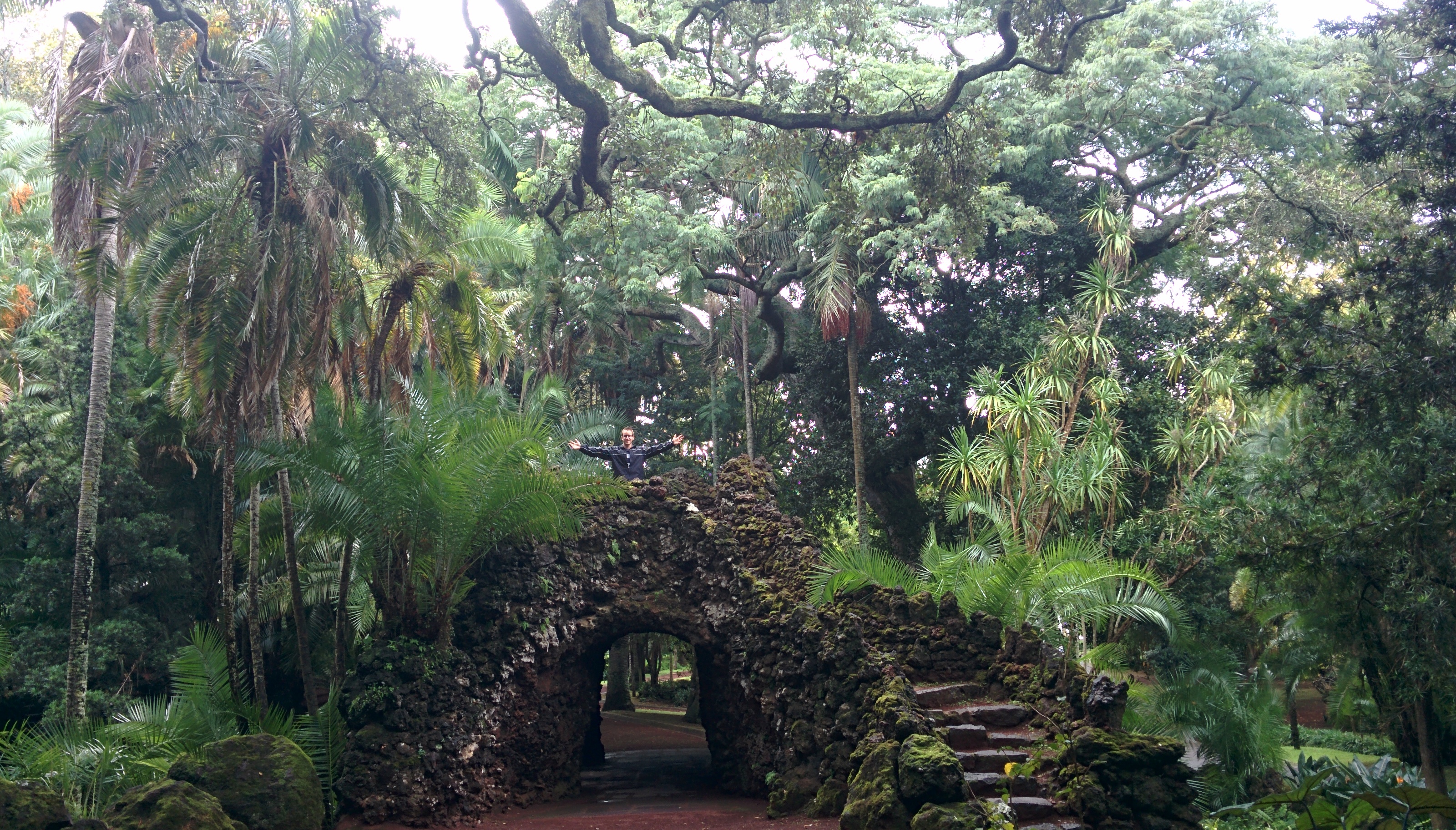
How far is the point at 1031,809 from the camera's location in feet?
30.0

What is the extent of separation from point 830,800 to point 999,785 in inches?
83.5

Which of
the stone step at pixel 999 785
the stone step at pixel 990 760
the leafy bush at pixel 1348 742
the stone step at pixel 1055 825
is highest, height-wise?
the stone step at pixel 990 760

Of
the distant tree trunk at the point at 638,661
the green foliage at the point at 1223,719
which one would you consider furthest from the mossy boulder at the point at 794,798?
the distant tree trunk at the point at 638,661

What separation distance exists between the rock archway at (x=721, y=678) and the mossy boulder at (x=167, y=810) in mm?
3885

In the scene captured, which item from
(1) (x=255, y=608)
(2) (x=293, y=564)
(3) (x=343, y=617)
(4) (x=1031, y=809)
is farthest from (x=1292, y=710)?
(1) (x=255, y=608)

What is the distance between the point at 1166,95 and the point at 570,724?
14842 mm

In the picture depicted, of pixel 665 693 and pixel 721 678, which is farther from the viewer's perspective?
pixel 665 693

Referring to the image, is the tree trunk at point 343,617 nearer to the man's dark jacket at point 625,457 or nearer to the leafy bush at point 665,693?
the man's dark jacket at point 625,457

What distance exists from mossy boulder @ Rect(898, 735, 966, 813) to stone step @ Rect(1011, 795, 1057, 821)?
1.50 ft

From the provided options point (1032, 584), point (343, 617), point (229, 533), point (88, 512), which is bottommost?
point (343, 617)

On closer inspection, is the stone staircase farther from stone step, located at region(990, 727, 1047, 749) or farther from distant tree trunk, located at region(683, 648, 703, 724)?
distant tree trunk, located at region(683, 648, 703, 724)

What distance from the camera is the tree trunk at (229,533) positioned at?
1311 cm

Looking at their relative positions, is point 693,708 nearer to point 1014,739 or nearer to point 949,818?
point 1014,739

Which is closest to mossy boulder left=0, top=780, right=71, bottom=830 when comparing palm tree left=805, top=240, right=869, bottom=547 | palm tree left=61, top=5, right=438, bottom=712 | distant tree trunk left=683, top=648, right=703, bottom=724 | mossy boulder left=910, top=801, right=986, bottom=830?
palm tree left=61, top=5, right=438, bottom=712
